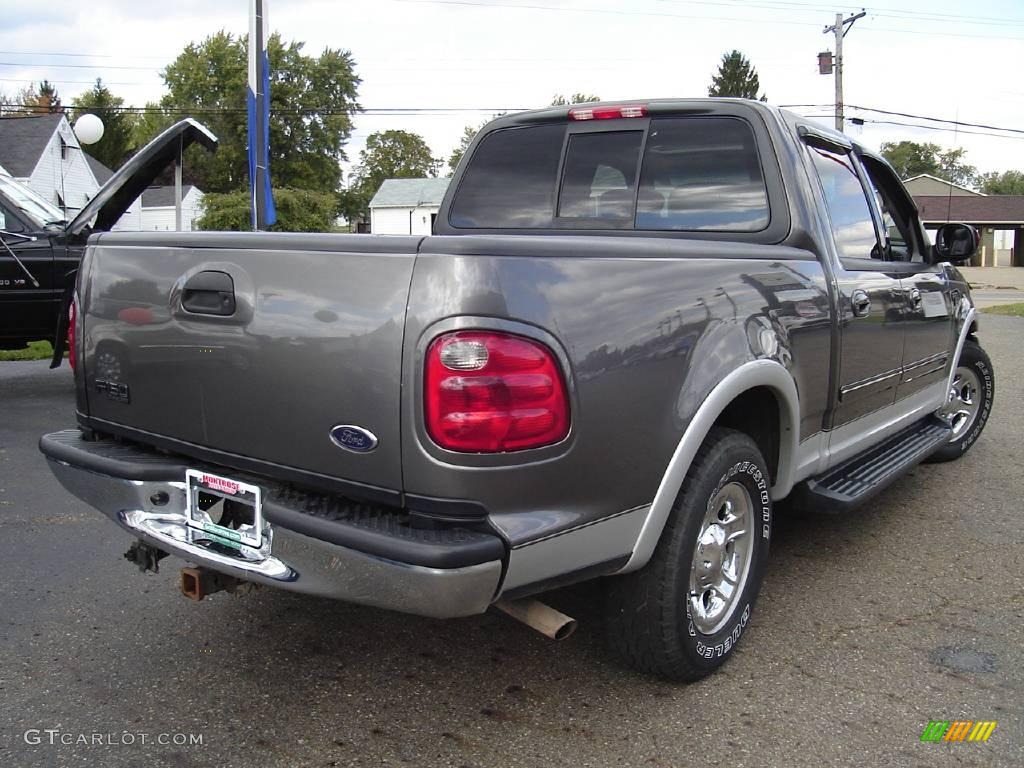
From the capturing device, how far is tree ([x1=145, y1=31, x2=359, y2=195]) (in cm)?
6072

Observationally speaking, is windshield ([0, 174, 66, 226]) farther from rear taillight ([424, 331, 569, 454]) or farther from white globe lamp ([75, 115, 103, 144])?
rear taillight ([424, 331, 569, 454])

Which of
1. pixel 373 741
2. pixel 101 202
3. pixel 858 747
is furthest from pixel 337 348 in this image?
pixel 101 202

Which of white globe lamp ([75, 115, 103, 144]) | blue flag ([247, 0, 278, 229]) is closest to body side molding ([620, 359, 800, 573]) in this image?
blue flag ([247, 0, 278, 229])

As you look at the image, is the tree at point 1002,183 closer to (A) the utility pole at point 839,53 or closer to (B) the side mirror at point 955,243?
(A) the utility pole at point 839,53

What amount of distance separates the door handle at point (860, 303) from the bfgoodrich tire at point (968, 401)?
2.31 meters

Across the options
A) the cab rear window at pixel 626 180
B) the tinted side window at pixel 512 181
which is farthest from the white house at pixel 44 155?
the cab rear window at pixel 626 180

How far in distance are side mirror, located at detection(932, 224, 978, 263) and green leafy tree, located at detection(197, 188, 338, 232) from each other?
32978mm

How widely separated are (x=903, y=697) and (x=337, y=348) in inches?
82.7

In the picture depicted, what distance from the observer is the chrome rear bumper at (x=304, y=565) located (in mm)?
2178

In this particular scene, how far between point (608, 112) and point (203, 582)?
8.45 feet

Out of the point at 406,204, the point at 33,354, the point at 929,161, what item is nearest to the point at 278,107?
the point at 406,204

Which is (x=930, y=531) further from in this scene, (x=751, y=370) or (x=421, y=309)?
(x=421, y=309)

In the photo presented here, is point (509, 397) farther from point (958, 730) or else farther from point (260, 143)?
point (260, 143)

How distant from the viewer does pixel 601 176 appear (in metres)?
4.00
